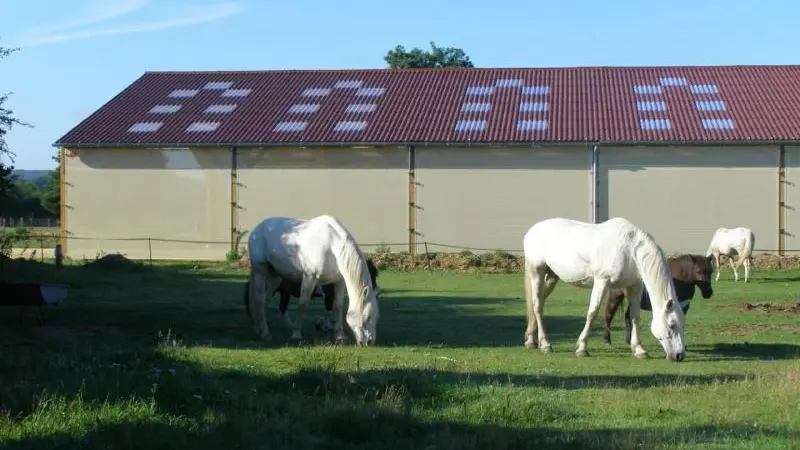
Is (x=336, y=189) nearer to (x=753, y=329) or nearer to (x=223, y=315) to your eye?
(x=223, y=315)

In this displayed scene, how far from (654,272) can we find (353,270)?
14.5 feet

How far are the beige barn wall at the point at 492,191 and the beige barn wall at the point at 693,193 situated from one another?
133cm

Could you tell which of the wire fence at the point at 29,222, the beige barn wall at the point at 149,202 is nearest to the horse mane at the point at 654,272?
the beige barn wall at the point at 149,202

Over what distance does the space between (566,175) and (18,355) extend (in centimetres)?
2788

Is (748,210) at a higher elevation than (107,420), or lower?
higher

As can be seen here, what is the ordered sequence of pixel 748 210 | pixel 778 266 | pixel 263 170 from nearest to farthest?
pixel 778 266 < pixel 748 210 < pixel 263 170

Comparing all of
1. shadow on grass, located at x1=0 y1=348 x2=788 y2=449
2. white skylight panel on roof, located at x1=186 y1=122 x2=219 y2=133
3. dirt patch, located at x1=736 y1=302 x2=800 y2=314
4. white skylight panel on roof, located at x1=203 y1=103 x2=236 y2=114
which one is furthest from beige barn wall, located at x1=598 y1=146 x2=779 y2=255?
shadow on grass, located at x1=0 y1=348 x2=788 y2=449

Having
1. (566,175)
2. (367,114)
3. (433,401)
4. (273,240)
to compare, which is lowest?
(433,401)

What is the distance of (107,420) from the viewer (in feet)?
29.0

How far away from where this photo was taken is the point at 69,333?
15.8 metres

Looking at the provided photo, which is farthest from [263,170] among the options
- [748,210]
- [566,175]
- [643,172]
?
[748,210]

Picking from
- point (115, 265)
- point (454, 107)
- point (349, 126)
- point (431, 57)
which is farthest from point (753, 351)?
point (431, 57)

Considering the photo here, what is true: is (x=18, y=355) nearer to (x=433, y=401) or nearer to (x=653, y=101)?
(x=433, y=401)

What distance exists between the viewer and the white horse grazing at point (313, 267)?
1551 centimetres
